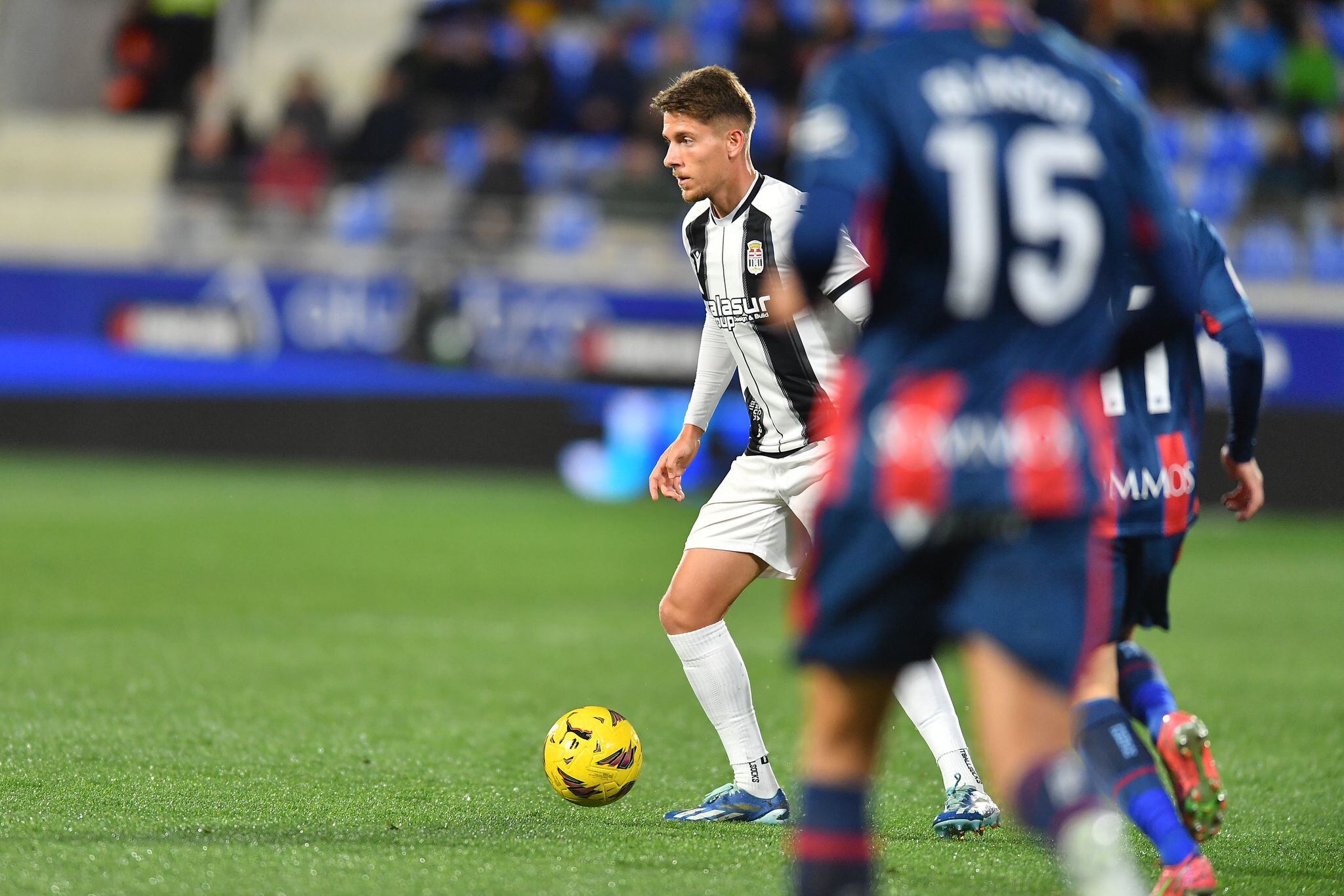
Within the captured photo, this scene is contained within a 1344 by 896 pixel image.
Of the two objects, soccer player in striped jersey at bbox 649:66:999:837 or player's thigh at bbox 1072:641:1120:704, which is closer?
player's thigh at bbox 1072:641:1120:704

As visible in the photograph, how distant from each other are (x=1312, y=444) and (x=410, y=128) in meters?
8.69

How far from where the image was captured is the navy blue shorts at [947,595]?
2.72 m

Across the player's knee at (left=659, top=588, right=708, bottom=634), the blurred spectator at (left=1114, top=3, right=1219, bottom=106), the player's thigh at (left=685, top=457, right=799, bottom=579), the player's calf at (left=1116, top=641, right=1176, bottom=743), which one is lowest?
the player's knee at (left=659, top=588, right=708, bottom=634)

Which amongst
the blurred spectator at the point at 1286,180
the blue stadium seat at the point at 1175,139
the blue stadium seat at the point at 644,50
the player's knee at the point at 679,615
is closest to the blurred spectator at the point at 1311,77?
the blurred spectator at the point at 1286,180

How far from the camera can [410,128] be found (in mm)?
16547

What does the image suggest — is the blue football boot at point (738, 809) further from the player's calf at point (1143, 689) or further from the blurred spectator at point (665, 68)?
the blurred spectator at point (665, 68)

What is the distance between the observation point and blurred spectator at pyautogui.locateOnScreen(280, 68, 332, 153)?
16.6 meters

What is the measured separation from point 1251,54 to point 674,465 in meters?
13.9

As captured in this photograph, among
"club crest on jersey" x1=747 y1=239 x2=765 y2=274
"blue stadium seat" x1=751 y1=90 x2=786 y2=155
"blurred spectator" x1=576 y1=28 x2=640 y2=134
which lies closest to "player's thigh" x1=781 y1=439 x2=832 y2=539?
"club crest on jersey" x1=747 y1=239 x2=765 y2=274

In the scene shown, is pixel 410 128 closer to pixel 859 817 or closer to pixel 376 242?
pixel 376 242

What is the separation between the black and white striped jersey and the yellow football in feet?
3.01

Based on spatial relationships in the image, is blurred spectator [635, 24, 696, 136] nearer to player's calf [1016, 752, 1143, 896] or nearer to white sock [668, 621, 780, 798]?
white sock [668, 621, 780, 798]

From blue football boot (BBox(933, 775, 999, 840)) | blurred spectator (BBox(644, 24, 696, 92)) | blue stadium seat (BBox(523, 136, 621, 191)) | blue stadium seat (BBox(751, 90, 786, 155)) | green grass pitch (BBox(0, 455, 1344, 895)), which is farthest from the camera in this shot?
blurred spectator (BBox(644, 24, 696, 92))

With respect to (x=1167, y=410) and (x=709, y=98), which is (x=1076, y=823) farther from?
(x=709, y=98)
